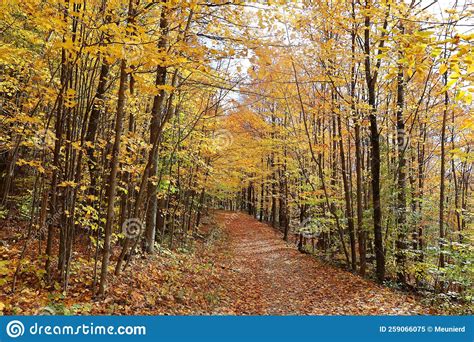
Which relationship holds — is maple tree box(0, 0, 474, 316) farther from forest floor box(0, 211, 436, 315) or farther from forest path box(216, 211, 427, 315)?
forest path box(216, 211, 427, 315)

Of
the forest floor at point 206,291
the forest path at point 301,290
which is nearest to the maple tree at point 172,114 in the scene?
the forest floor at point 206,291

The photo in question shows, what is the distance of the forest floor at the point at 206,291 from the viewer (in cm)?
526

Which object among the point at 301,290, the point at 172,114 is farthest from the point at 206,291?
the point at 172,114

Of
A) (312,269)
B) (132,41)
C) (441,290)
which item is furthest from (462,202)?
(132,41)

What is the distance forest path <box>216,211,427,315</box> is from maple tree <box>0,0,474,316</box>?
1304 millimetres

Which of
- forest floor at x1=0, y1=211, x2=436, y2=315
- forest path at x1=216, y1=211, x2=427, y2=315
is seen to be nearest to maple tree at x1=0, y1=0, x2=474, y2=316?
forest floor at x1=0, y1=211, x2=436, y2=315

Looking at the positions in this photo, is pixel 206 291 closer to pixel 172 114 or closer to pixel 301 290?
pixel 301 290

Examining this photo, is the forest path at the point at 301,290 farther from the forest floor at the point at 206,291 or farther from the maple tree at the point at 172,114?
the maple tree at the point at 172,114

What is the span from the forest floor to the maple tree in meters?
0.23

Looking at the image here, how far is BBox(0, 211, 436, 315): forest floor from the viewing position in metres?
5.26

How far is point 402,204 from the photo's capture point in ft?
35.0

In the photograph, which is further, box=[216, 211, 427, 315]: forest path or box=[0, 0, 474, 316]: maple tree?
box=[216, 211, 427, 315]: forest path

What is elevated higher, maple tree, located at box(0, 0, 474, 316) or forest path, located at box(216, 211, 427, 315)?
maple tree, located at box(0, 0, 474, 316)

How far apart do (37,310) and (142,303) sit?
5.95ft
